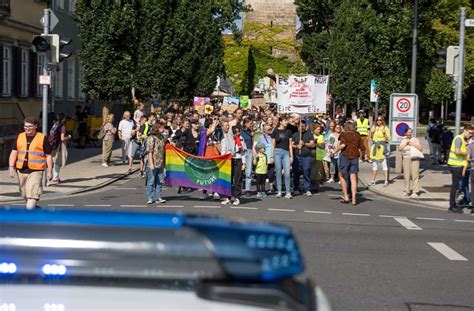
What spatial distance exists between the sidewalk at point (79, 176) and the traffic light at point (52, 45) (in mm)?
3062

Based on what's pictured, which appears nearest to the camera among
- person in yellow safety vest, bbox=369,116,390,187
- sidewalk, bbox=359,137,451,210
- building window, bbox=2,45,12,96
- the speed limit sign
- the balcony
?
sidewalk, bbox=359,137,451,210

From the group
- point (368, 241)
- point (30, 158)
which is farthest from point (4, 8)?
point (368, 241)

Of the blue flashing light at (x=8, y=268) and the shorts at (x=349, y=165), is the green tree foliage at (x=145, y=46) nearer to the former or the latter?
the shorts at (x=349, y=165)

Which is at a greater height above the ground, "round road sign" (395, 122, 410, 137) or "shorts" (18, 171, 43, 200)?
"round road sign" (395, 122, 410, 137)

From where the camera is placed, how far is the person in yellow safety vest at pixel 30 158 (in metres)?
12.1

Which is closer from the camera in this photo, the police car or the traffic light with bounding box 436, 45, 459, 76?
the police car

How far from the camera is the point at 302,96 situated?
23.9m

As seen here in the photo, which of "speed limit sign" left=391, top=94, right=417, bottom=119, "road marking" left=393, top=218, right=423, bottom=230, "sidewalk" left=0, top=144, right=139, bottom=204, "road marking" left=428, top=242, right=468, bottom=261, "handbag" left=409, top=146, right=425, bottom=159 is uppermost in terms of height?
"speed limit sign" left=391, top=94, right=417, bottom=119

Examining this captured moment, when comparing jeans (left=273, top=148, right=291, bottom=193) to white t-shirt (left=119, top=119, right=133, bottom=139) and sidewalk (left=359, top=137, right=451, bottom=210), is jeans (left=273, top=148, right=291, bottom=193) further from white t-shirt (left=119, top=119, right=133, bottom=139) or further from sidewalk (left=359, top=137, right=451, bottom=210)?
white t-shirt (left=119, top=119, right=133, bottom=139)

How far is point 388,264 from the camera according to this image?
10.5 m

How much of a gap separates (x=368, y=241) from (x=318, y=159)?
8.01 m

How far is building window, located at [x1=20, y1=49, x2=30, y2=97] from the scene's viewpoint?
3056 cm

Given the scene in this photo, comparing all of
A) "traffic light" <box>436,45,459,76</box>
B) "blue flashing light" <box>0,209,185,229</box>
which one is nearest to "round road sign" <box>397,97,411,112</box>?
"traffic light" <box>436,45,459,76</box>

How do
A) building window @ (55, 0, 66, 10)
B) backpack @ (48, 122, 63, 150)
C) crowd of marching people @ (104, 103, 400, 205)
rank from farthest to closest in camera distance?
building window @ (55, 0, 66, 10) → backpack @ (48, 122, 63, 150) → crowd of marching people @ (104, 103, 400, 205)
